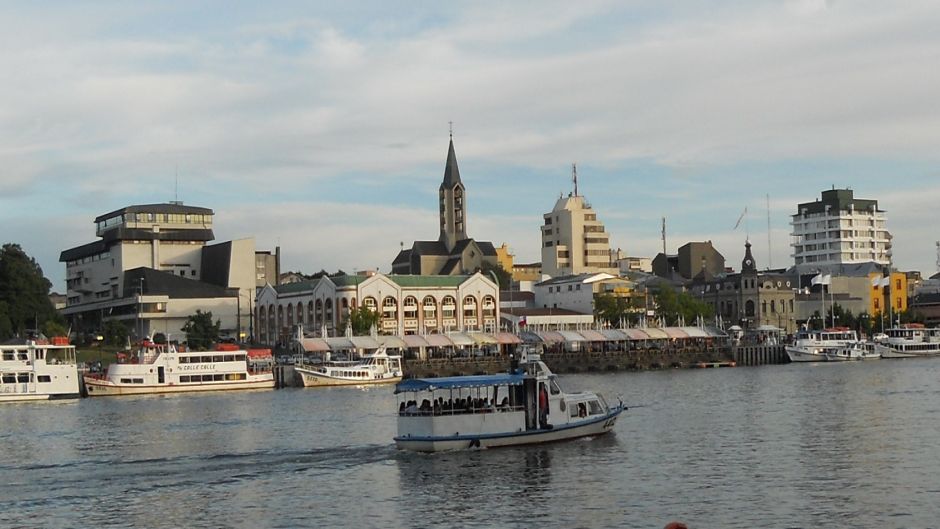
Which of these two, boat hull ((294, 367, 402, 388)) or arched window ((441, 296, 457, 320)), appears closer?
boat hull ((294, 367, 402, 388))

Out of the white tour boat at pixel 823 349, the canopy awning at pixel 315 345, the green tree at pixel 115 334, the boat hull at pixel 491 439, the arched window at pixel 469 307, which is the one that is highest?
the arched window at pixel 469 307

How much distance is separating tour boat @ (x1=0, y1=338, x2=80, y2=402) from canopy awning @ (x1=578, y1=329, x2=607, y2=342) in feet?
248

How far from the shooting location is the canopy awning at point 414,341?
168413mm

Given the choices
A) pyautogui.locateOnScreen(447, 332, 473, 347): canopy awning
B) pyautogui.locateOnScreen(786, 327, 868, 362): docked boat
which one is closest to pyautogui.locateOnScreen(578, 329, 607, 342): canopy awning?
pyautogui.locateOnScreen(447, 332, 473, 347): canopy awning

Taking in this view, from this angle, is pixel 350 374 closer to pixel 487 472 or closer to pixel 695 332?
pixel 695 332

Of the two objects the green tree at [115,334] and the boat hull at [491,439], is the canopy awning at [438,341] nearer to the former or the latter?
the green tree at [115,334]

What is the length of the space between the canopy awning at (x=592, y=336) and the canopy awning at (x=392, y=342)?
25.6 metres

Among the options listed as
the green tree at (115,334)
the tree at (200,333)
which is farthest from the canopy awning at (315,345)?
the green tree at (115,334)

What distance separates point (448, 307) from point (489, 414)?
12613cm

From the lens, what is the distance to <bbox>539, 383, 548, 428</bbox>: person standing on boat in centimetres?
6659

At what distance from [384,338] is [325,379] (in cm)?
2892

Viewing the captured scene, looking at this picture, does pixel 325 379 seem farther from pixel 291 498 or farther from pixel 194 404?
pixel 291 498

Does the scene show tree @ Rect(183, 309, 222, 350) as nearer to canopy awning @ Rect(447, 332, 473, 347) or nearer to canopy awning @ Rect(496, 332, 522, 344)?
canopy awning @ Rect(447, 332, 473, 347)

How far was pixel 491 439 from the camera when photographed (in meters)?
65.4
